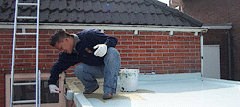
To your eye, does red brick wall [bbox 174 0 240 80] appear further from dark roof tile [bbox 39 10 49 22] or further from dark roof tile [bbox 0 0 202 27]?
dark roof tile [bbox 39 10 49 22]

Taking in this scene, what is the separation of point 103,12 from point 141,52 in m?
1.48

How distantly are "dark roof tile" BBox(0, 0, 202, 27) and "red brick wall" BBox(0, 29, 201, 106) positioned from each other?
1.00ft

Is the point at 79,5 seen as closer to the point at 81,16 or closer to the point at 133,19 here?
the point at 81,16

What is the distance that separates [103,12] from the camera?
5980 millimetres

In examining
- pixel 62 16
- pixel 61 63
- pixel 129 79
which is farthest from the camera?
pixel 62 16

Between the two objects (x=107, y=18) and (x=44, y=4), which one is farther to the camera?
(x=44, y=4)

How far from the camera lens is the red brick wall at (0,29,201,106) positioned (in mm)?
5316

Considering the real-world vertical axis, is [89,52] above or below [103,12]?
below

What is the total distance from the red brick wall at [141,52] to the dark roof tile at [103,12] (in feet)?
1.00

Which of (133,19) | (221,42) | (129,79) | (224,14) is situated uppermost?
(224,14)

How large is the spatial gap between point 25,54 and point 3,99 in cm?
116

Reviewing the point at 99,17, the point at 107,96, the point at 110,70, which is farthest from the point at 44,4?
the point at 107,96

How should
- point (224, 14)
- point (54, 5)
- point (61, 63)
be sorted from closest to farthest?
point (61, 63) < point (54, 5) < point (224, 14)

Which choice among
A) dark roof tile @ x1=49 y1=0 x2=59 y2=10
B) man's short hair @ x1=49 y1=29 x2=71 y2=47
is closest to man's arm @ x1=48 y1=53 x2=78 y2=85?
man's short hair @ x1=49 y1=29 x2=71 y2=47
